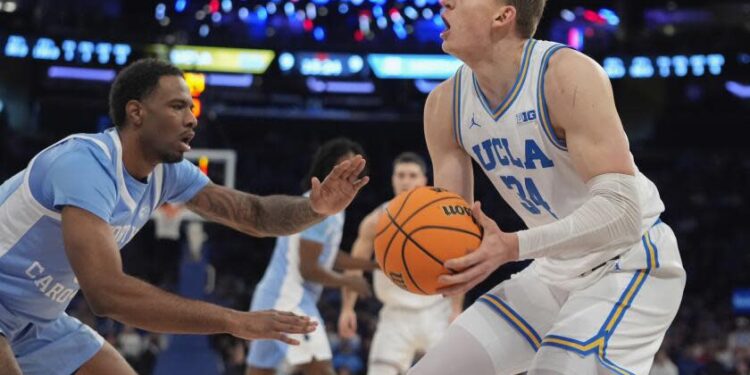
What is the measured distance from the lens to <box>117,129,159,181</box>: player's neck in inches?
145

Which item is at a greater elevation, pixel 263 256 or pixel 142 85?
pixel 142 85

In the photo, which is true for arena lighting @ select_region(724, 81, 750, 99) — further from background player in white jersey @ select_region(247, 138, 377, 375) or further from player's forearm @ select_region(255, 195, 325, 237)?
player's forearm @ select_region(255, 195, 325, 237)

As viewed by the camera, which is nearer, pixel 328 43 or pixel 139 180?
pixel 139 180

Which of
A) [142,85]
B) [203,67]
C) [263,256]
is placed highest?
[142,85]

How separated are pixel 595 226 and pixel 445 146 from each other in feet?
2.96

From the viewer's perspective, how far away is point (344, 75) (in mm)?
20359

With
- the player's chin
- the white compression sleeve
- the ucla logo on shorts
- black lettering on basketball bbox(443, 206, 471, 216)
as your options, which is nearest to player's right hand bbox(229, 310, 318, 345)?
→ black lettering on basketball bbox(443, 206, 471, 216)

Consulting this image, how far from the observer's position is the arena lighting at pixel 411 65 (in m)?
20.2

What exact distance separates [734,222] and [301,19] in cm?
1042

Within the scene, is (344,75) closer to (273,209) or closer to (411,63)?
(411,63)

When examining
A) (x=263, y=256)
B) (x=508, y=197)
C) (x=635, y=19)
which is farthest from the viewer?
(x=635, y=19)

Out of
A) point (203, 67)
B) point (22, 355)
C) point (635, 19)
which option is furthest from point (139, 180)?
point (635, 19)

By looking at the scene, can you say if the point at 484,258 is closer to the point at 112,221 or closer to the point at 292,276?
the point at 112,221

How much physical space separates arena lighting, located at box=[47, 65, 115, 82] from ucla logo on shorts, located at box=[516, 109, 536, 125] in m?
17.7
